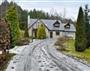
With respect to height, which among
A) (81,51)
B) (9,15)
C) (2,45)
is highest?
(9,15)

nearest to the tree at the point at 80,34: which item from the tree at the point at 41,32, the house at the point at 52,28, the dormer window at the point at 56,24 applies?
the tree at the point at 41,32

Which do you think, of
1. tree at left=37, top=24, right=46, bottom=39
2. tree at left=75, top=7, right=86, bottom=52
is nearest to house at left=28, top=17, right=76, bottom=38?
tree at left=37, top=24, right=46, bottom=39

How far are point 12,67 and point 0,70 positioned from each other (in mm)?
2232

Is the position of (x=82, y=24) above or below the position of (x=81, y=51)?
above

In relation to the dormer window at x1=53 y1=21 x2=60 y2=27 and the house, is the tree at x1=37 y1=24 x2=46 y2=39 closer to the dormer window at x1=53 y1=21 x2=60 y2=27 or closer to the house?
the house

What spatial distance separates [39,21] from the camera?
8419 cm

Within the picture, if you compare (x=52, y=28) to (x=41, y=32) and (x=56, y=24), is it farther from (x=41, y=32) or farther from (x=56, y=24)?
(x=41, y=32)

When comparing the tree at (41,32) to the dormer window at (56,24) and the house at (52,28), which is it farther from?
the dormer window at (56,24)

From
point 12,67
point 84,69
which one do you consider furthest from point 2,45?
point 84,69

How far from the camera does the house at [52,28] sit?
8388 cm

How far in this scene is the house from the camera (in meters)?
83.9

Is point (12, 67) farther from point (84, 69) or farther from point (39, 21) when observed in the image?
point (39, 21)

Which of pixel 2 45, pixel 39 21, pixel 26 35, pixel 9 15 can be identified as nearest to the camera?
pixel 2 45

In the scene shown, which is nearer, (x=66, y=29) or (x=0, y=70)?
(x=0, y=70)
